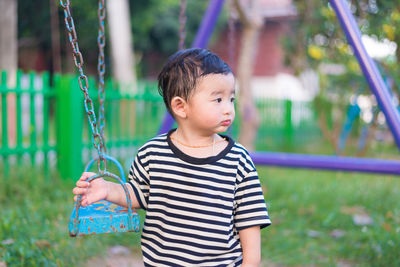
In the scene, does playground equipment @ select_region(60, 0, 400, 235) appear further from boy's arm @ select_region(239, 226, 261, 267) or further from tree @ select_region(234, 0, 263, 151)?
tree @ select_region(234, 0, 263, 151)

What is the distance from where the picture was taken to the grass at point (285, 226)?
2521 mm

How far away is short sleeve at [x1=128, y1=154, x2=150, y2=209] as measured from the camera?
5.27ft


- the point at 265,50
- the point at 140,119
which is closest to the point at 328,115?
the point at 140,119

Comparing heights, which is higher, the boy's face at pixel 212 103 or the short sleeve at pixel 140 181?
the boy's face at pixel 212 103

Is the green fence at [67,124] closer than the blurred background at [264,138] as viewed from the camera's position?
No

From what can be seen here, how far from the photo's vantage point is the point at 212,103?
1.48m

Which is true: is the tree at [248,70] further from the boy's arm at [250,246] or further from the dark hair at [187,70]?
the boy's arm at [250,246]

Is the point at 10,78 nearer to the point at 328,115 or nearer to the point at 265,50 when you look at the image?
the point at 328,115

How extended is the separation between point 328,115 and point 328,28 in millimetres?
1732

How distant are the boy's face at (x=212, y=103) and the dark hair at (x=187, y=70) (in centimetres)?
2

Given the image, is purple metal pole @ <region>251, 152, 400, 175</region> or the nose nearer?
the nose

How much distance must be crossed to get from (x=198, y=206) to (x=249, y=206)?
0.17 m

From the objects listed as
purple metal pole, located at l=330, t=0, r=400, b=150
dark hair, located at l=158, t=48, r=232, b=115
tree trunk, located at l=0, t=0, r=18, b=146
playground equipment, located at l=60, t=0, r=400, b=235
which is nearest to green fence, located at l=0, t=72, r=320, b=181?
tree trunk, located at l=0, t=0, r=18, b=146

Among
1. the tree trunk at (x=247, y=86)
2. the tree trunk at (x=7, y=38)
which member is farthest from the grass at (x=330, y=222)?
the tree trunk at (x=7, y=38)
